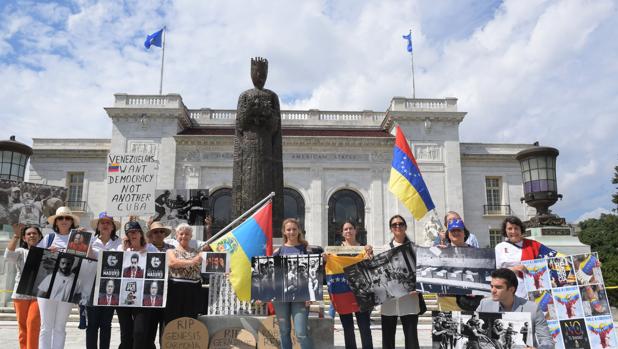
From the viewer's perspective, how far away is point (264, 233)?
648 cm

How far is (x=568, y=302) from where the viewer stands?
5047 millimetres

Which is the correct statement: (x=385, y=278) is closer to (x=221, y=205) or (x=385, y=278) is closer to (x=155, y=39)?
(x=221, y=205)

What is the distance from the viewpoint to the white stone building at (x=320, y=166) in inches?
1242

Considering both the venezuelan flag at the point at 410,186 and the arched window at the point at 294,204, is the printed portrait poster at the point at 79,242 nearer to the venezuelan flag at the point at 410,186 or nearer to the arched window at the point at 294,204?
the venezuelan flag at the point at 410,186

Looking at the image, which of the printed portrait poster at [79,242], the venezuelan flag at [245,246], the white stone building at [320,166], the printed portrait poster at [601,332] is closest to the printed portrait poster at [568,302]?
the printed portrait poster at [601,332]

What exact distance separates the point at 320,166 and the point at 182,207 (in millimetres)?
14427

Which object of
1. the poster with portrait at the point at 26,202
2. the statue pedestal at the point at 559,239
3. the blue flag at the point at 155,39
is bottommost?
the statue pedestal at the point at 559,239

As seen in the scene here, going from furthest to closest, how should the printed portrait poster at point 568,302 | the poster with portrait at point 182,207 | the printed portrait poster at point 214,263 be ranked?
the poster with portrait at point 182,207 < the printed portrait poster at point 214,263 < the printed portrait poster at point 568,302

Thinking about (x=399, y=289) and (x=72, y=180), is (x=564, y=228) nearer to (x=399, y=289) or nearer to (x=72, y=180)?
(x=399, y=289)

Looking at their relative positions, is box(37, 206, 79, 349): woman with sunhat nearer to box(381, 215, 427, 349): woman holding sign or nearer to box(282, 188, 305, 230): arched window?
box(381, 215, 427, 349): woman holding sign

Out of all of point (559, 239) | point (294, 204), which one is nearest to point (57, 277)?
point (559, 239)

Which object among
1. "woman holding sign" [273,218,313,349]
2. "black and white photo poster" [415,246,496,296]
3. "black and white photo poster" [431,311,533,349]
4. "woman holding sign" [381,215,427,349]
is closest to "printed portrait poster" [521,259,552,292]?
"black and white photo poster" [415,246,496,296]

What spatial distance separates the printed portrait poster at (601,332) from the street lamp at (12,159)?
16.4 metres

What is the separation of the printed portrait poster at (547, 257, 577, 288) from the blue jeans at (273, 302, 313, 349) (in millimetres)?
2942
